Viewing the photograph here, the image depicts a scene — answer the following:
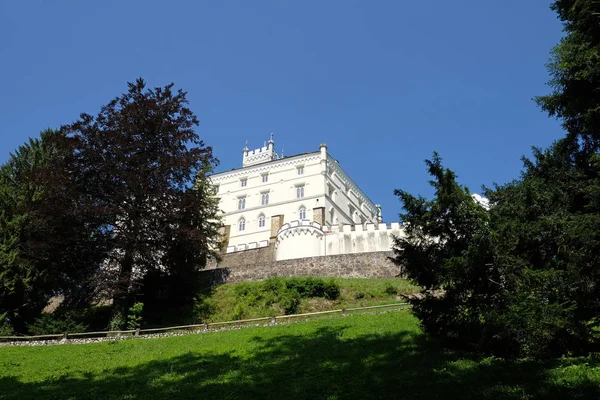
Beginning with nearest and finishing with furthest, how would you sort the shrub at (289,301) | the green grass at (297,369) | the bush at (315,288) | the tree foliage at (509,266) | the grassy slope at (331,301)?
the green grass at (297,369) < the tree foliage at (509,266) < the shrub at (289,301) < the grassy slope at (331,301) < the bush at (315,288)

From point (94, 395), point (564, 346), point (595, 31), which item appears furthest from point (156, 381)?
point (595, 31)

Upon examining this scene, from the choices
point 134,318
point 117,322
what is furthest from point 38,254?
point 134,318

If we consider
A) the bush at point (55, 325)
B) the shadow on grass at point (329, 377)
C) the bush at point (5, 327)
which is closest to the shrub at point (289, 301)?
the bush at point (55, 325)

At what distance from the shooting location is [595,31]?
17.6 metres

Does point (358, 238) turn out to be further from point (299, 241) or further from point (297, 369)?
point (297, 369)

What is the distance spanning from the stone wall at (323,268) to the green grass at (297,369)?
14722 millimetres

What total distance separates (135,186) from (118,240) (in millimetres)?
2980

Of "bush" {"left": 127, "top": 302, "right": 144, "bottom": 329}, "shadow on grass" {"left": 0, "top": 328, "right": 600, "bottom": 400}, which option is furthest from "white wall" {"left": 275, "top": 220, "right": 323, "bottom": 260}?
"shadow on grass" {"left": 0, "top": 328, "right": 600, "bottom": 400}

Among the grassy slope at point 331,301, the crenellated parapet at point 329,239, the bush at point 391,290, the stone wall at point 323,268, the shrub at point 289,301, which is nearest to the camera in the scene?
the shrub at point 289,301

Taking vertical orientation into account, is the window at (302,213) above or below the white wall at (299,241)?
above

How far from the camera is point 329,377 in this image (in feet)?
47.6

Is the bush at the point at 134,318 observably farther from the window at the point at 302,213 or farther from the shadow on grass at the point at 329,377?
the window at the point at 302,213

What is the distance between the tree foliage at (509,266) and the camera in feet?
44.3

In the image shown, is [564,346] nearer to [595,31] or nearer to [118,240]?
[595,31]
